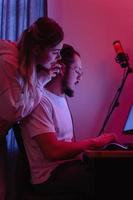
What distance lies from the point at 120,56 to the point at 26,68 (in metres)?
1.06

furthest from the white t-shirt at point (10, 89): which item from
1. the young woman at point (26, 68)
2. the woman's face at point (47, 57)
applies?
the woman's face at point (47, 57)

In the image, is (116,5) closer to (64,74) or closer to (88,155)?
(64,74)

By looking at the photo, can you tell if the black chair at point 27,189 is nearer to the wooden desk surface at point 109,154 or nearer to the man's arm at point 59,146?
the man's arm at point 59,146

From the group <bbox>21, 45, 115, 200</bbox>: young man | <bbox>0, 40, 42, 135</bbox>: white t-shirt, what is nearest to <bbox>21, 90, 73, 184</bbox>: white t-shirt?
<bbox>21, 45, 115, 200</bbox>: young man

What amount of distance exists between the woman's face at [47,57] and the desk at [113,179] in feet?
1.78

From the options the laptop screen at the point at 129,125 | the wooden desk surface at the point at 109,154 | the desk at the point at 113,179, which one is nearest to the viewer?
the wooden desk surface at the point at 109,154

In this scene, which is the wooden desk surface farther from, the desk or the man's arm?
the man's arm

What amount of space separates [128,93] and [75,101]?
1.32 feet

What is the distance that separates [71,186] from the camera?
1891mm

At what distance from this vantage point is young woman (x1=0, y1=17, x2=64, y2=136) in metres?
1.79

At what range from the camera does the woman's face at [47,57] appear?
1.89 m

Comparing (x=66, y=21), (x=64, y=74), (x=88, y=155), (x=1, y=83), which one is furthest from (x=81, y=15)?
(x=88, y=155)

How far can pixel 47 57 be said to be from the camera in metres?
1.89

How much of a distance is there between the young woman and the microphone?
2.69 feet
